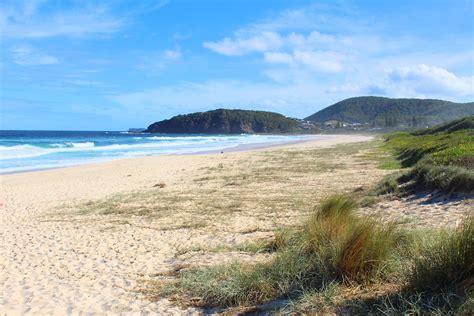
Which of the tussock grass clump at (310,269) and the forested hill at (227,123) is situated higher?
the forested hill at (227,123)

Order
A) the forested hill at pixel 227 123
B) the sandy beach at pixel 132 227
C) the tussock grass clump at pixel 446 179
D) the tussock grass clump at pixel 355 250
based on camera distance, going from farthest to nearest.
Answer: the forested hill at pixel 227 123
the tussock grass clump at pixel 446 179
the sandy beach at pixel 132 227
the tussock grass clump at pixel 355 250

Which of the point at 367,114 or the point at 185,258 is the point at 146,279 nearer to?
the point at 185,258

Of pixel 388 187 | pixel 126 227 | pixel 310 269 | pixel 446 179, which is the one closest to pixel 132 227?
pixel 126 227

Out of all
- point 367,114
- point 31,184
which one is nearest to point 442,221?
point 31,184

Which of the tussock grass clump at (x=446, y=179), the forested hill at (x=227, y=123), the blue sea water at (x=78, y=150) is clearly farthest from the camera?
the forested hill at (x=227, y=123)

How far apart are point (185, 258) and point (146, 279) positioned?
3.16 ft

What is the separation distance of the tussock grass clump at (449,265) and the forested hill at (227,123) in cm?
13617

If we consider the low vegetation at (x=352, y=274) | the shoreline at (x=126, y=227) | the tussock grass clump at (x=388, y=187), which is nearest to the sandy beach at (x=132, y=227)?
the shoreline at (x=126, y=227)

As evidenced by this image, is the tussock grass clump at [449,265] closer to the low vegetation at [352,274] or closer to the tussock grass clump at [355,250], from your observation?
the low vegetation at [352,274]

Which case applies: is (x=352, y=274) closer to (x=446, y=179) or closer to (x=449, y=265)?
(x=449, y=265)

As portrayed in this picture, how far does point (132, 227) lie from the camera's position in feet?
30.0

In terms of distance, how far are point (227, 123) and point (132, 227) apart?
446 feet

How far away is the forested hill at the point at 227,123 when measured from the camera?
14288 centimetres

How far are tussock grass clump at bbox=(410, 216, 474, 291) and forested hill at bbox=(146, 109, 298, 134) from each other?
136 metres
